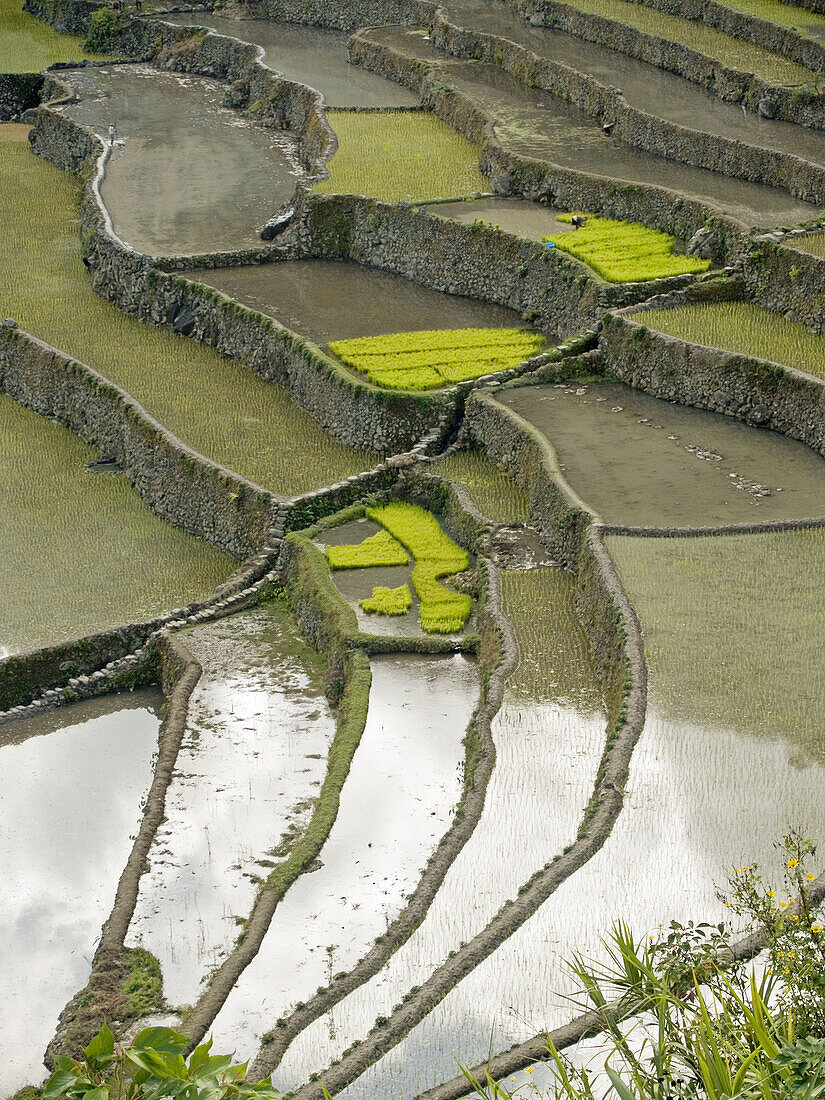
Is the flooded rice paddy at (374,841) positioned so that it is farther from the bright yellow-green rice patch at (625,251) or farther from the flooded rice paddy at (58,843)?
the bright yellow-green rice patch at (625,251)

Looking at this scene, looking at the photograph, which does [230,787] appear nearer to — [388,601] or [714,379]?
[388,601]

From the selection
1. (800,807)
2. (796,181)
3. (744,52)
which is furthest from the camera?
(744,52)

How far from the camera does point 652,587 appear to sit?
1430 cm

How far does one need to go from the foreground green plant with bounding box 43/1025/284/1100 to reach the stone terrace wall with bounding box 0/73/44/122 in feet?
107

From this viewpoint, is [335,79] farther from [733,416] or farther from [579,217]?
[733,416]

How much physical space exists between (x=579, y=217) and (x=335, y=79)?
1178cm

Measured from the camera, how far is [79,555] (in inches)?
737

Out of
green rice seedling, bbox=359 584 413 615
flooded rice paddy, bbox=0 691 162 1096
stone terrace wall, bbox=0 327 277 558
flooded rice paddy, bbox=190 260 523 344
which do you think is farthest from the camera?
flooded rice paddy, bbox=190 260 523 344

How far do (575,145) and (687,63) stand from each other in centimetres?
373

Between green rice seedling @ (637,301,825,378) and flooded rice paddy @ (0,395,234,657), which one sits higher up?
green rice seedling @ (637,301,825,378)

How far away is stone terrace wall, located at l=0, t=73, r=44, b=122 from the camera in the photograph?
35094 millimetres

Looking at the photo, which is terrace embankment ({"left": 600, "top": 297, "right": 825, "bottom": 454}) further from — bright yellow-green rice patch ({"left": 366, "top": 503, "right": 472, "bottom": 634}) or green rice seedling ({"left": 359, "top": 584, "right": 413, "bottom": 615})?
green rice seedling ({"left": 359, "top": 584, "right": 413, "bottom": 615})

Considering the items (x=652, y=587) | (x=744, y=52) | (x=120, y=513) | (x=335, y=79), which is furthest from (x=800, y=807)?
(x=335, y=79)

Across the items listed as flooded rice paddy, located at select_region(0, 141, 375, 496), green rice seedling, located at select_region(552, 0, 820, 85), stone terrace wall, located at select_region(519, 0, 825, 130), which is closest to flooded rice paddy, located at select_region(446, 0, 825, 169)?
stone terrace wall, located at select_region(519, 0, 825, 130)
